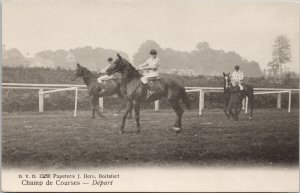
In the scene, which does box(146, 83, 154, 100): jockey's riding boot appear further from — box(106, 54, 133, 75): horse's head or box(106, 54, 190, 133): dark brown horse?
box(106, 54, 133, 75): horse's head

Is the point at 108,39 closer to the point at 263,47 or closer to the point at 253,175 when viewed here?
the point at 263,47

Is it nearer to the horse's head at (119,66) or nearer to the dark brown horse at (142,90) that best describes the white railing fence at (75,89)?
the dark brown horse at (142,90)

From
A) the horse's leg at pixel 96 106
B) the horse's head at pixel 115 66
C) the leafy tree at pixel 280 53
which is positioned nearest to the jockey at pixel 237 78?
the leafy tree at pixel 280 53

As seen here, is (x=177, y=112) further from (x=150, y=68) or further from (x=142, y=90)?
(x=150, y=68)

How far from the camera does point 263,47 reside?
560cm

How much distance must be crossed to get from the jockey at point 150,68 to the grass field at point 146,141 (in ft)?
1.14

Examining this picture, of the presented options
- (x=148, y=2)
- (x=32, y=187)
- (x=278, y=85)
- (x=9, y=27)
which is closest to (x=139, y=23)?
(x=148, y=2)

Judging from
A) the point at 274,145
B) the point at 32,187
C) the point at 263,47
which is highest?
the point at 263,47

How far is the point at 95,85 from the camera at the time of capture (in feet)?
18.3

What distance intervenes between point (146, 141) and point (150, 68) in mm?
866

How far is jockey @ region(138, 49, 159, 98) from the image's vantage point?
5.35 m

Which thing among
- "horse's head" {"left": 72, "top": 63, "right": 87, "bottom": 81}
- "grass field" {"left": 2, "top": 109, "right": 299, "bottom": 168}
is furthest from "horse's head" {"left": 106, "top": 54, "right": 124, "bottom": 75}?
"grass field" {"left": 2, "top": 109, "right": 299, "bottom": 168}

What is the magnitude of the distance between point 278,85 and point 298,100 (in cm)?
33

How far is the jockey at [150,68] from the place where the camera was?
535cm
